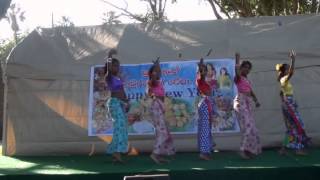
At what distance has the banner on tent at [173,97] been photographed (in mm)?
8953

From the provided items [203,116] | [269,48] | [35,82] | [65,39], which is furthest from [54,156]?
[269,48]

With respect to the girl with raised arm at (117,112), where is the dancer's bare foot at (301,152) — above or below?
below

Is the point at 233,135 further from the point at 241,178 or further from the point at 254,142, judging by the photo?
the point at 241,178

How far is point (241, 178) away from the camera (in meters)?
6.35

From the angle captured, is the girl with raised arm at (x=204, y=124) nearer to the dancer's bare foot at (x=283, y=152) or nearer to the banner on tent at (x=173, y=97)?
the dancer's bare foot at (x=283, y=152)

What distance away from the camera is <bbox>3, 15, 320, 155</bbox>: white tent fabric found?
8891 millimetres

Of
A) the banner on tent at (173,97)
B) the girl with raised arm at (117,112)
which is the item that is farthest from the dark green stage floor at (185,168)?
the banner on tent at (173,97)

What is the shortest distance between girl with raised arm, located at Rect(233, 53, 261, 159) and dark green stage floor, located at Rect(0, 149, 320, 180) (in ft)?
0.52

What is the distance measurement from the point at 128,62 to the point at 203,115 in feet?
7.16

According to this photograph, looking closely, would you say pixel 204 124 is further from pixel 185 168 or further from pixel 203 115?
pixel 185 168

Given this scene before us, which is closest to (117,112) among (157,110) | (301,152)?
(157,110)

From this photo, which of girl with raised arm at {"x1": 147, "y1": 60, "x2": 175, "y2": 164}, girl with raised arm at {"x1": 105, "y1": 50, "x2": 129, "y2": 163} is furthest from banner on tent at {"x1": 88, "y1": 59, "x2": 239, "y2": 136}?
girl with raised arm at {"x1": 105, "y1": 50, "x2": 129, "y2": 163}

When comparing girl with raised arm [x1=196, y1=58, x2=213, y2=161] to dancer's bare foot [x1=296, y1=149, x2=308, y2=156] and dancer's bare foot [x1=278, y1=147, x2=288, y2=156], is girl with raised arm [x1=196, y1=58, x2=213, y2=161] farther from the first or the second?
dancer's bare foot [x1=296, y1=149, x2=308, y2=156]

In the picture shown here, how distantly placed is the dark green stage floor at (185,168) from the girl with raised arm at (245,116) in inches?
6.3
